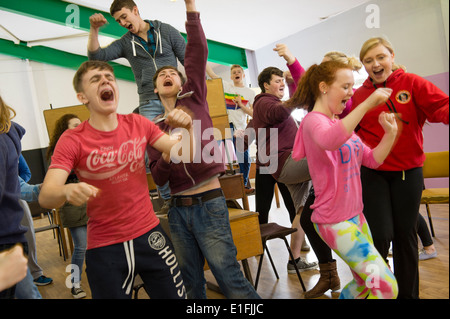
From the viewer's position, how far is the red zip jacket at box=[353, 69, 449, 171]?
781 millimetres

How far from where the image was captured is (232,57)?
3.53ft

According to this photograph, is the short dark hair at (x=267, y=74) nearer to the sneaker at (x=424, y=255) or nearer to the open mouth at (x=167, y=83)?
the open mouth at (x=167, y=83)

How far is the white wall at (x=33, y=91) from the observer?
853mm

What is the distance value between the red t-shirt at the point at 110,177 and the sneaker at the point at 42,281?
7.9 inches

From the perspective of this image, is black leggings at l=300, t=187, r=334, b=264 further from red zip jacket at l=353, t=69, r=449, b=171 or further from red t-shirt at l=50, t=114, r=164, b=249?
red t-shirt at l=50, t=114, r=164, b=249

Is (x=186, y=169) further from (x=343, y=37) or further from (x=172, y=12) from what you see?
(x=343, y=37)

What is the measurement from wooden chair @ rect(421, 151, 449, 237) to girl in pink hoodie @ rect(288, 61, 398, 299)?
89mm

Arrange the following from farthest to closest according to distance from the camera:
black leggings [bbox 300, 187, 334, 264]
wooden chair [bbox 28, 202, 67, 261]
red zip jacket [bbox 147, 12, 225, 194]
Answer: black leggings [bbox 300, 187, 334, 264], wooden chair [bbox 28, 202, 67, 261], red zip jacket [bbox 147, 12, 225, 194]

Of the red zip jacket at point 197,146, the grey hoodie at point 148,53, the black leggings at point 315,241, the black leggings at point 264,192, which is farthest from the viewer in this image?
the black leggings at point 264,192

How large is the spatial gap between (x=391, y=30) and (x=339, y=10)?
141mm

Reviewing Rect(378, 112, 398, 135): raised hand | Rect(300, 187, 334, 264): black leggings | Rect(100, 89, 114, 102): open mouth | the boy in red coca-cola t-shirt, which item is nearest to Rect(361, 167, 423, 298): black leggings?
Rect(378, 112, 398, 135): raised hand

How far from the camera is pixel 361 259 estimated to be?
0.83 meters

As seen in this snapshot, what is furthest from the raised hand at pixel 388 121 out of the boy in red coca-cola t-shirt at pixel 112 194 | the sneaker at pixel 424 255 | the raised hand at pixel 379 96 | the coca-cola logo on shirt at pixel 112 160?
the coca-cola logo on shirt at pixel 112 160
